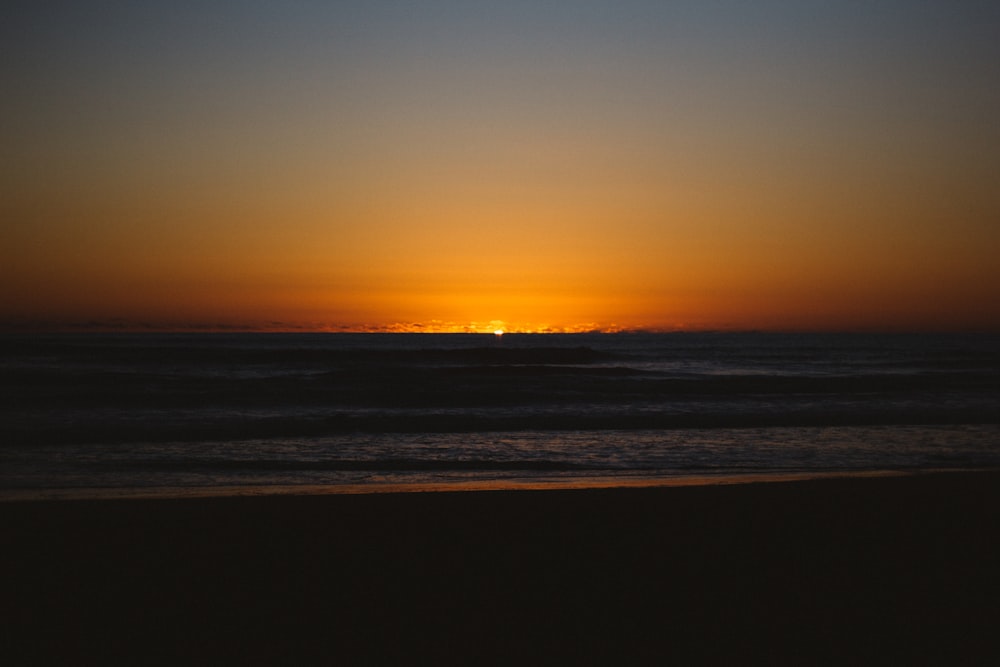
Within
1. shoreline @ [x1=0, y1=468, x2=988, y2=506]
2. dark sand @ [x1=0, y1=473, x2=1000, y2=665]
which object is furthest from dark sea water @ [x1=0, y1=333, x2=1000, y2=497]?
dark sand @ [x1=0, y1=473, x2=1000, y2=665]

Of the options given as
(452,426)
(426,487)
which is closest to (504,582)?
(426,487)

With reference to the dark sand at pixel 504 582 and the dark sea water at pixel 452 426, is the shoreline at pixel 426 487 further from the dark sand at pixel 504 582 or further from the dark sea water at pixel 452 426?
the dark sand at pixel 504 582

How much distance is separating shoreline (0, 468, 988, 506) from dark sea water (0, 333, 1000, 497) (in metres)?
0.13

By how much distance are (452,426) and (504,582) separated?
13284 mm

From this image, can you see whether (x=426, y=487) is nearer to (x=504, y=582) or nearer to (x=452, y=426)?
(x=504, y=582)

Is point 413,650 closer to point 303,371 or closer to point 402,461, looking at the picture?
point 402,461

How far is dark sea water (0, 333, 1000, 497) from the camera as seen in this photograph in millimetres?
12320

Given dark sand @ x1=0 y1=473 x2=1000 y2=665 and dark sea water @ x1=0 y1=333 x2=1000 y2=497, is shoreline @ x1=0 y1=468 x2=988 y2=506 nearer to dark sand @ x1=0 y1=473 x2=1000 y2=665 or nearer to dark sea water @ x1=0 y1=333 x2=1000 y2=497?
dark sea water @ x1=0 y1=333 x2=1000 y2=497

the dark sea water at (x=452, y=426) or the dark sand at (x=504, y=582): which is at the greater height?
the dark sand at (x=504, y=582)

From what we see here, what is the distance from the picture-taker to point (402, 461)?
13.5 metres

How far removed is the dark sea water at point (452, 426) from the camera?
12320 mm

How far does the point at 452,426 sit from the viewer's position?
18.8 metres

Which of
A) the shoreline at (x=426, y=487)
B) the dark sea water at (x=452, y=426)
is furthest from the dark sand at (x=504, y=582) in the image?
the dark sea water at (x=452, y=426)

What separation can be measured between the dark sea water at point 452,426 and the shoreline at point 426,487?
13cm
